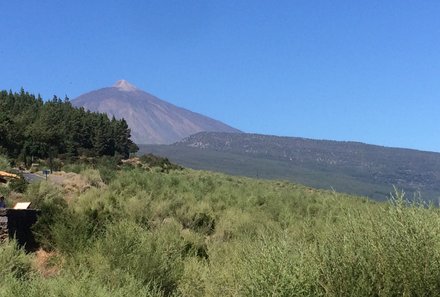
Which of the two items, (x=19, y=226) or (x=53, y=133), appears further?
(x=53, y=133)

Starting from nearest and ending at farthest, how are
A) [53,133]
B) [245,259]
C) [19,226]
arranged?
[245,259]
[19,226]
[53,133]

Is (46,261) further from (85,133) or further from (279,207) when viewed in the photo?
(85,133)

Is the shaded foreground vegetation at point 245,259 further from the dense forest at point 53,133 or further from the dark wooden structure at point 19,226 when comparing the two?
the dense forest at point 53,133

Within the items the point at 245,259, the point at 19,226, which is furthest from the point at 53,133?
the point at 245,259

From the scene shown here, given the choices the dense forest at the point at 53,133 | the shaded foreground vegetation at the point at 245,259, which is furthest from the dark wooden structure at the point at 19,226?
the dense forest at the point at 53,133

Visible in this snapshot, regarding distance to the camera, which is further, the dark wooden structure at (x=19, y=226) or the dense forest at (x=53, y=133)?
the dense forest at (x=53, y=133)

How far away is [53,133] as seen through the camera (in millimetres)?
54344

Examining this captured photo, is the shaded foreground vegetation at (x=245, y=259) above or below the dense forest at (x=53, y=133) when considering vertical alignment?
below

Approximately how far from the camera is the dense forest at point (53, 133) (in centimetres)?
5394

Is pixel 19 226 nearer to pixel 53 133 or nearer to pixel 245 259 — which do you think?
pixel 245 259

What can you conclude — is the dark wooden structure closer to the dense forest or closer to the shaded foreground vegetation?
the shaded foreground vegetation

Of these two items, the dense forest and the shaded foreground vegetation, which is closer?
the shaded foreground vegetation

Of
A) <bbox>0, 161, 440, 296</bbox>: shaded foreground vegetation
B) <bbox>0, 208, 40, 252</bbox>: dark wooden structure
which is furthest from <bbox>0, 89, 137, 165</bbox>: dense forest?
<bbox>0, 161, 440, 296</bbox>: shaded foreground vegetation

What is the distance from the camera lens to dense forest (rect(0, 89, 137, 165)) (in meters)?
53.9
